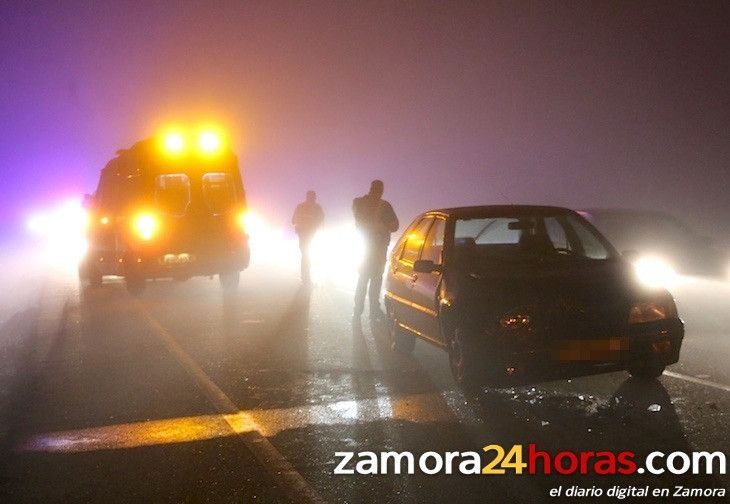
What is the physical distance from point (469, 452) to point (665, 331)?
225 centimetres

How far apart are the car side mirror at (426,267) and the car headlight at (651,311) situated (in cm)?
174

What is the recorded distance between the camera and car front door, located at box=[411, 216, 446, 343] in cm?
755

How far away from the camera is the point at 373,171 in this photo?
69688 mm

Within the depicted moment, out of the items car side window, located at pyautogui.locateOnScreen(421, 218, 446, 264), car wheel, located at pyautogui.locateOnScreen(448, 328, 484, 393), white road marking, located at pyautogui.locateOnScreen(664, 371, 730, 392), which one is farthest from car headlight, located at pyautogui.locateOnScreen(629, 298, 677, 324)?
car side window, located at pyautogui.locateOnScreen(421, 218, 446, 264)

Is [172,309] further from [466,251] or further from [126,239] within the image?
[466,251]

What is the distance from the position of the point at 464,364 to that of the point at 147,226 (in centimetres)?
946

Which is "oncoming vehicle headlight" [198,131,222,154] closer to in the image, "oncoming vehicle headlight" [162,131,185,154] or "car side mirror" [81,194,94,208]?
"oncoming vehicle headlight" [162,131,185,154]

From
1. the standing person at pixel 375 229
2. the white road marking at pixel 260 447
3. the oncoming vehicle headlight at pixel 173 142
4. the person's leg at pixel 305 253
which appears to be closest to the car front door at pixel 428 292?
the white road marking at pixel 260 447

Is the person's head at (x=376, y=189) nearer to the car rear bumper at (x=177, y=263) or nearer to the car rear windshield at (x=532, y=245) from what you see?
the car rear windshield at (x=532, y=245)

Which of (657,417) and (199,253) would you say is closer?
(657,417)

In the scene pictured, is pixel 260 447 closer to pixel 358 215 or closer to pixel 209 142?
pixel 358 215

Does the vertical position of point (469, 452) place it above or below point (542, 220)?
below

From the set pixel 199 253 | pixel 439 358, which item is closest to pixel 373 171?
pixel 199 253

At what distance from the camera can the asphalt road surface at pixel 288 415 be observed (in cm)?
472
